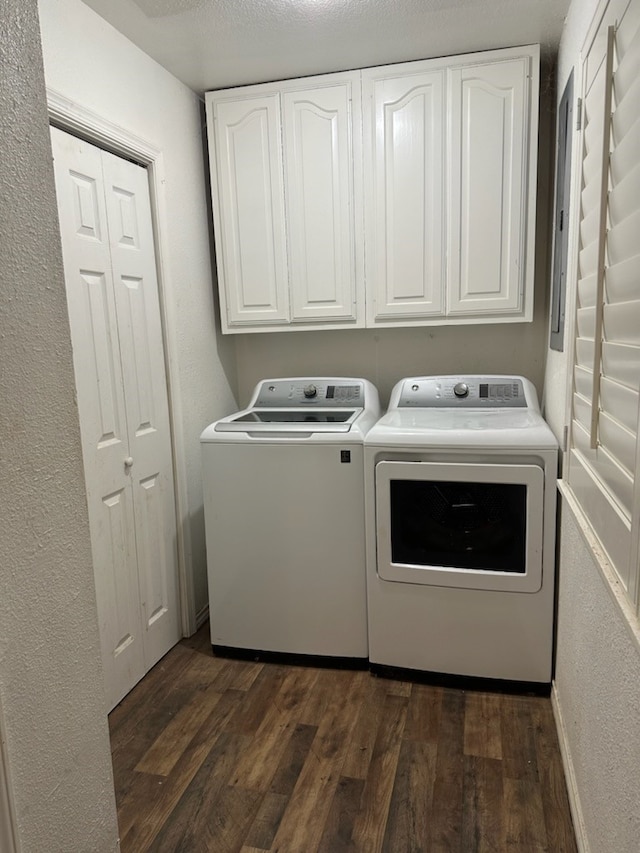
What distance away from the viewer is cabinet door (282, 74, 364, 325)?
7.67 ft

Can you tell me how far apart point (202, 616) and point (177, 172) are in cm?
197

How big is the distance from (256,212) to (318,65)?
2.01 ft

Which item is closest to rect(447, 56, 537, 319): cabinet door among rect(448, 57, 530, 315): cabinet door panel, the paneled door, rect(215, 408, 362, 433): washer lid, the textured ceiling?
rect(448, 57, 530, 315): cabinet door panel

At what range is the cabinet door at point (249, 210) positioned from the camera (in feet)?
7.91

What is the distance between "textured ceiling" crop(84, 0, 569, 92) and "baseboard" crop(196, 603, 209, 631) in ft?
7.59

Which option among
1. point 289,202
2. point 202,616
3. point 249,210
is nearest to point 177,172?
point 249,210

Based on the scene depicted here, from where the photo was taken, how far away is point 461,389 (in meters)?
2.42

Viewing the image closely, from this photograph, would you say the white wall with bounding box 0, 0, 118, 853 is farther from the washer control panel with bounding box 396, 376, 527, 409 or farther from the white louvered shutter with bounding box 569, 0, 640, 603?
the washer control panel with bounding box 396, 376, 527, 409

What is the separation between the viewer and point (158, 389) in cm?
230

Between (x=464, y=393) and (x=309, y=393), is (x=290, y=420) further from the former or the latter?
(x=464, y=393)

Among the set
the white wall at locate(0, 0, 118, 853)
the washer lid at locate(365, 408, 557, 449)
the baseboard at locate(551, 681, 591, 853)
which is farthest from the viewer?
the washer lid at locate(365, 408, 557, 449)

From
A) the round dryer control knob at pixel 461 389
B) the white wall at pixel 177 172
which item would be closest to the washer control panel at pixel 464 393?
the round dryer control knob at pixel 461 389

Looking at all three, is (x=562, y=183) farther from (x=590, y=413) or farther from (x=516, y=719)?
(x=516, y=719)

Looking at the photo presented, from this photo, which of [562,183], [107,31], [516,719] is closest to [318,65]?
[107,31]
